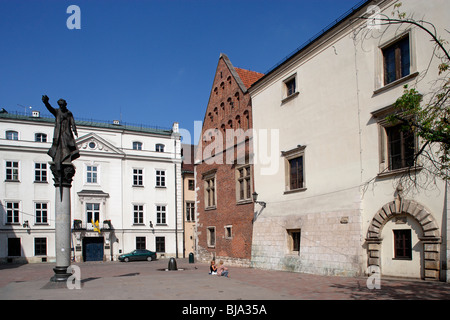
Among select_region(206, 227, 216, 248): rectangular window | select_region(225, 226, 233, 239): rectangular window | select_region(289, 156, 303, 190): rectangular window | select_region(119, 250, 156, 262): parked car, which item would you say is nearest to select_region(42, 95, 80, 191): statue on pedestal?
select_region(289, 156, 303, 190): rectangular window

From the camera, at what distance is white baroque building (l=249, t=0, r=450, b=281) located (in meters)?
14.5

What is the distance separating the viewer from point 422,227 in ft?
46.5

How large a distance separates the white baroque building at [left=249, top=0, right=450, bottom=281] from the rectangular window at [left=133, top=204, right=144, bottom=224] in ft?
79.0

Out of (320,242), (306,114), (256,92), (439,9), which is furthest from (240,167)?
(439,9)

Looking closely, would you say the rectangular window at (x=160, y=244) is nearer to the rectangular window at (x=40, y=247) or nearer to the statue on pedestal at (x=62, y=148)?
the rectangular window at (x=40, y=247)

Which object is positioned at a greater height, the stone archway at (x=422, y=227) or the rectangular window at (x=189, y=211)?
the stone archway at (x=422, y=227)

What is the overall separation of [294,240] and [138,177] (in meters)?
28.2

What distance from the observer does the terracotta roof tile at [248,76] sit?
28.9 meters

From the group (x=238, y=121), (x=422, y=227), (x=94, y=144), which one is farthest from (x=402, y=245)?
(x=94, y=144)

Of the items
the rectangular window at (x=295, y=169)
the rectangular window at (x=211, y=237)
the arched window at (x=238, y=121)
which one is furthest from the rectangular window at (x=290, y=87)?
the rectangular window at (x=211, y=237)

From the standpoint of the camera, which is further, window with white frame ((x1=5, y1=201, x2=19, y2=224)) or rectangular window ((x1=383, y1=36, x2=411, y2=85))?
window with white frame ((x1=5, y1=201, x2=19, y2=224))

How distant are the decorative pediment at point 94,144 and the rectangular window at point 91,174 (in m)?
1.86

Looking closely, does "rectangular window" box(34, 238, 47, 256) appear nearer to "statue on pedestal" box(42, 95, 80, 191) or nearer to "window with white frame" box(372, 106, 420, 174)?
"statue on pedestal" box(42, 95, 80, 191)

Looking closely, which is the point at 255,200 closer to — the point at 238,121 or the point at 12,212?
the point at 238,121
